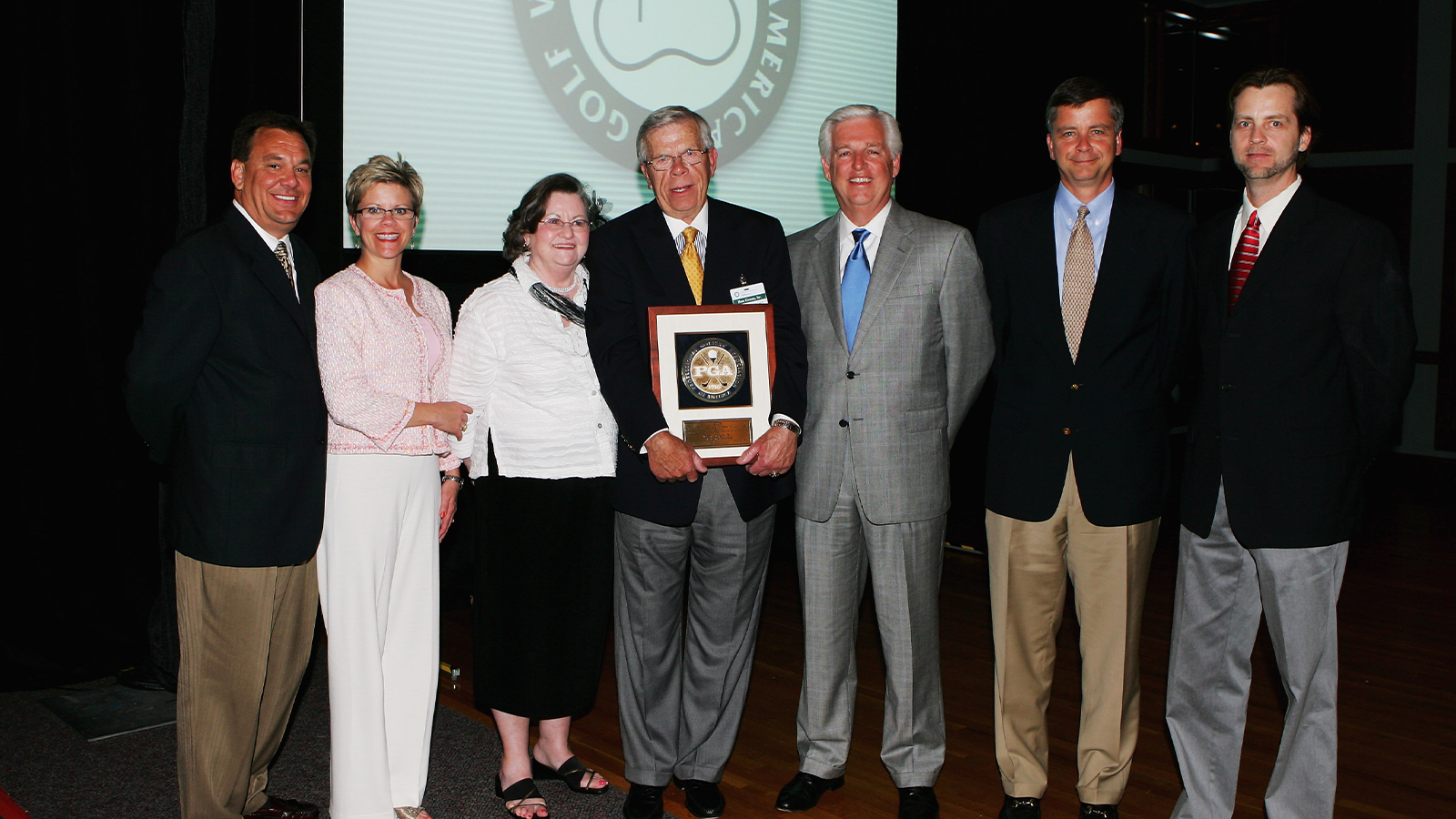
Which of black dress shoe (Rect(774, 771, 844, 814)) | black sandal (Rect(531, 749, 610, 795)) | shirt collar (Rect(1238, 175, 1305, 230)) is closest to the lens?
shirt collar (Rect(1238, 175, 1305, 230))

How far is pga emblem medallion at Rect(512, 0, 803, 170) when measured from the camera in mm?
4625

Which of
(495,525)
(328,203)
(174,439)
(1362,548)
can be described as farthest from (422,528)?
(1362,548)

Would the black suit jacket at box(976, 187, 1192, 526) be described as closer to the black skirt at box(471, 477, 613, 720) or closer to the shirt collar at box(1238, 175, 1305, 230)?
the shirt collar at box(1238, 175, 1305, 230)

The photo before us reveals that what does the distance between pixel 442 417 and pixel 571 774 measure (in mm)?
1156

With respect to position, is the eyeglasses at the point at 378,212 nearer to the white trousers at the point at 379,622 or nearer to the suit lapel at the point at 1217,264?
the white trousers at the point at 379,622

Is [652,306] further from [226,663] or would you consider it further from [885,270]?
[226,663]

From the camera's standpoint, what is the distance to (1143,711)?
3.80 meters

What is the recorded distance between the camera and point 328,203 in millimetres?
4246

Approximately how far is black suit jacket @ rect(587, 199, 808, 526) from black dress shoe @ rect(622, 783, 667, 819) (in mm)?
743

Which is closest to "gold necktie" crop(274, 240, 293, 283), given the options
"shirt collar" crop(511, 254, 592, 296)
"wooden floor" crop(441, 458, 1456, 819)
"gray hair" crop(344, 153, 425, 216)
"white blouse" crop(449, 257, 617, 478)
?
"gray hair" crop(344, 153, 425, 216)

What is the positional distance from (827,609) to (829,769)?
1.54ft

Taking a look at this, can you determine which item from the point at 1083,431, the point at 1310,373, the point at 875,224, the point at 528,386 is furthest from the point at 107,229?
the point at 1310,373

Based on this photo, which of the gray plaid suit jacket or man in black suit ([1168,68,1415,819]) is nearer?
man in black suit ([1168,68,1415,819])

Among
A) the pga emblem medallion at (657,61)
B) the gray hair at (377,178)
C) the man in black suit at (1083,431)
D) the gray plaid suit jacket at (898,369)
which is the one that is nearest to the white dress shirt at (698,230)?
the gray plaid suit jacket at (898,369)
